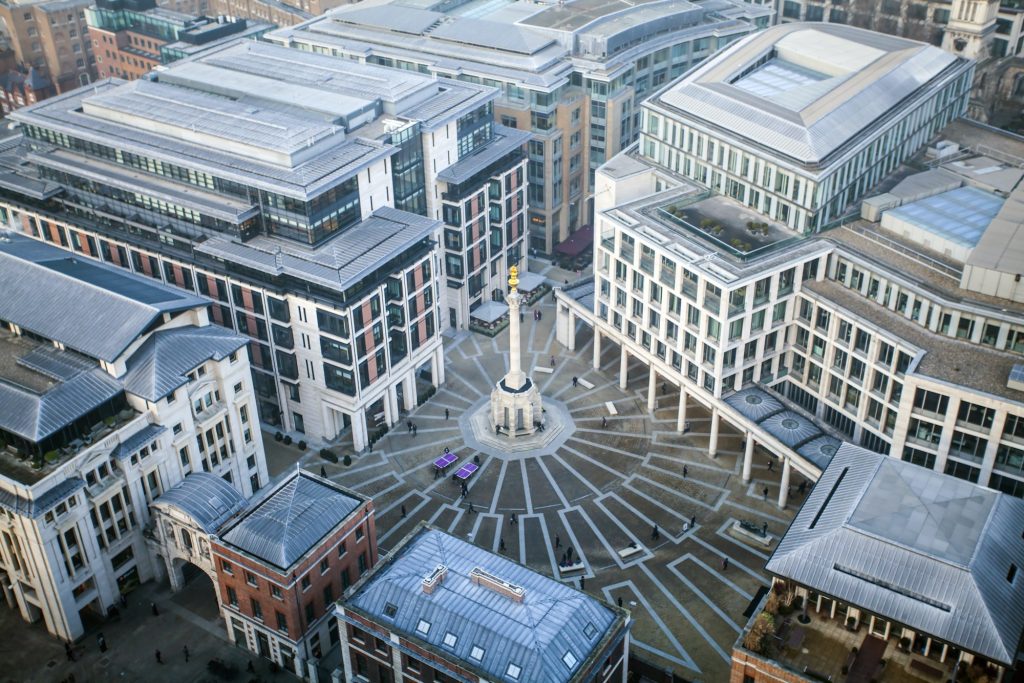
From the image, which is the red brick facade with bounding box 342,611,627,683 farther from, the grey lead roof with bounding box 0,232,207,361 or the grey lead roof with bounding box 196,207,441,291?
the grey lead roof with bounding box 196,207,441,291

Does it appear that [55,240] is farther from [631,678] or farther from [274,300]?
[631,678]

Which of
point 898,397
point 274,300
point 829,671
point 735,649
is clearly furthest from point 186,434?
point 898,397

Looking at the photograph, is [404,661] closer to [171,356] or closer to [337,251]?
[171,356]

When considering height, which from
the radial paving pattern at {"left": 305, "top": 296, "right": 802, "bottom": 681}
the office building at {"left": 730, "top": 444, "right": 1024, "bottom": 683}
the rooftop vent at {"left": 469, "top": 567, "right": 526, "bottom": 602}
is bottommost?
the radial paving pattern at {"left": 305, "top": 296, "right": 802, "bottom": 681}

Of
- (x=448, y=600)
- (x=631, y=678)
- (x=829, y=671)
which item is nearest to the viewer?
(x=829, y=671)

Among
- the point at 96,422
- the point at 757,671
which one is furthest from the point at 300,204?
the point at 757,671

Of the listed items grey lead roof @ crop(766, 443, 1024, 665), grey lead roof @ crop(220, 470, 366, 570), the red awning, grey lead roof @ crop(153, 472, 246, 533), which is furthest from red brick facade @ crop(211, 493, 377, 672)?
the red awning
